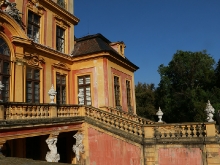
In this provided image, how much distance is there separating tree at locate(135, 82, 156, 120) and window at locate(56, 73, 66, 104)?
78.6 feet

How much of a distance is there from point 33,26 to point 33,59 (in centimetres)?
210

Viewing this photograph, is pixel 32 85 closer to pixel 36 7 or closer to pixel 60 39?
pixel 60 39

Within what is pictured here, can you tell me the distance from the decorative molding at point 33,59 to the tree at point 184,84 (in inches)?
890

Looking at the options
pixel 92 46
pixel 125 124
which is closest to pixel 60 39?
pixel 92 46

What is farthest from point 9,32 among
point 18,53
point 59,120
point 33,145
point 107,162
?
point 107,162

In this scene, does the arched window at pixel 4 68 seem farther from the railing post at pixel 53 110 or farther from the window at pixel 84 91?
the window at pixel 84 91

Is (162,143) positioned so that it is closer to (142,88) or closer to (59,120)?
(59,120)

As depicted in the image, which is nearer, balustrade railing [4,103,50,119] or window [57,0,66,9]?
balustrade railing [4,103,50,119]

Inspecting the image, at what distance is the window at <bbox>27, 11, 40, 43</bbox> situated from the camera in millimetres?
13086

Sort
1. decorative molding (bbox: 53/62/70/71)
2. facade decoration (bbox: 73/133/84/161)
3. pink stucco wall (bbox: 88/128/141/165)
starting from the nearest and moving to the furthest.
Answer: pink stucco wall (bbox: 88/128/141/165) → facade decoration (bbox: 73/133/84/161) → decorative molding (bbox: 53/62/70/71)

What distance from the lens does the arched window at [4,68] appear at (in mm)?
10602

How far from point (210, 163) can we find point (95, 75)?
Answer: 818 cm

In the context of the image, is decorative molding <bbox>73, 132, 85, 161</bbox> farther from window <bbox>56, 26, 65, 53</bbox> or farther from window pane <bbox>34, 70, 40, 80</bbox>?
window <bbox>56, 26, 65, 53</bbox>

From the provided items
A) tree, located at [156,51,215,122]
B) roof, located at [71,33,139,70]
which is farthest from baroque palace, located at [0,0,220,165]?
tree, located at [156,51,215,122]
